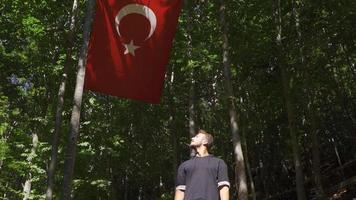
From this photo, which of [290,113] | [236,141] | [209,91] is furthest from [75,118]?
[209,91]

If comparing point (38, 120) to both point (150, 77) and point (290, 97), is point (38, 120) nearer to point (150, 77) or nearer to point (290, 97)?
point (290, 97)

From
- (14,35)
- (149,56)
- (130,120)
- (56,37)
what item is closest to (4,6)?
(14,35)

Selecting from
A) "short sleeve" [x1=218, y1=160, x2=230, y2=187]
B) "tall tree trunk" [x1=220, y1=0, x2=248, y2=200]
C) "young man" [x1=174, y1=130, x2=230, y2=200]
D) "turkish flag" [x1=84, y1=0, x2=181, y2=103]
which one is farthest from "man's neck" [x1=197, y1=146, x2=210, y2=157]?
"tall tree trunk" [x1=220, y1=0, x2=248, y2=200]

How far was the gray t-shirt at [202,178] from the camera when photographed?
15.0 feet

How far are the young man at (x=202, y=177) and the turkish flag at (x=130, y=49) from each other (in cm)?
395

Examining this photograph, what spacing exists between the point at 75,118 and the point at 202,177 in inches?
224

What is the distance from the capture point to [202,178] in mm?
4586

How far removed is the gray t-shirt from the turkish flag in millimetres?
3985

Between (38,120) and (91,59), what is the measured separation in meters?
10.4

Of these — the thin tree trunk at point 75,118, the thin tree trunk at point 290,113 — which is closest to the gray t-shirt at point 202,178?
the thin tree trunk at point 75,118

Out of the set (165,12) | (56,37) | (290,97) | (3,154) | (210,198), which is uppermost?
(56,37)

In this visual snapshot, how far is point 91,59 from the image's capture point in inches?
344

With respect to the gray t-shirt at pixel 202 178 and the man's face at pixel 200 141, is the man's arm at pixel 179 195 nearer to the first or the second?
the gray t-shirt at pixel 202 178

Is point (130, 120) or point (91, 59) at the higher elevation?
point (130, 120)
